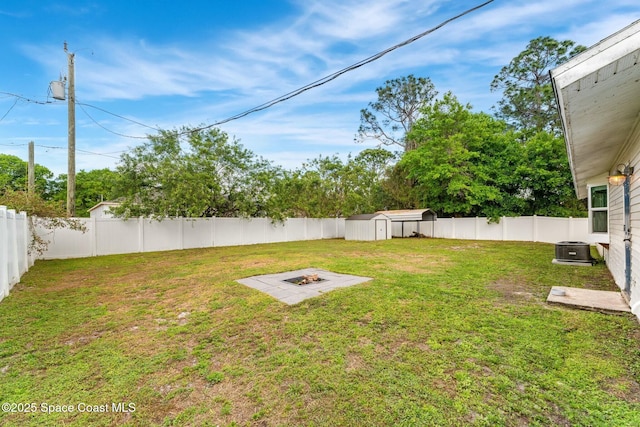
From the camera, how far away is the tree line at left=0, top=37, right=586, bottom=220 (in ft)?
37.7

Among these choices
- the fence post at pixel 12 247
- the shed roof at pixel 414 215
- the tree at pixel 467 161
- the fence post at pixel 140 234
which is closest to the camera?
the fence post at pixel 12 247

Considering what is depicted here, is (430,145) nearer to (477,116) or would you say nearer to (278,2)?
(477,116)

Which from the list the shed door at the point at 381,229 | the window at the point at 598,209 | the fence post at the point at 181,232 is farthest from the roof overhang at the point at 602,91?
the fence post at the point at 181,232

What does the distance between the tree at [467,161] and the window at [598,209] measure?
8.02 meters

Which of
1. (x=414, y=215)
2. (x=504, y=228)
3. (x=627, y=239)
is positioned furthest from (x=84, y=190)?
(x=627, y=239)

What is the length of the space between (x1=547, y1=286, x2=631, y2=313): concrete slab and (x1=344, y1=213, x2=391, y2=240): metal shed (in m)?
11.8

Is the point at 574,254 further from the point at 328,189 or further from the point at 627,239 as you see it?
the point at 328,189

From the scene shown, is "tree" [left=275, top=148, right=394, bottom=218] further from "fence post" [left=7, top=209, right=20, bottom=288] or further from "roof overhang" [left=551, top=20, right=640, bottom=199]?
"roof overhang" [left=551, top=20, right=640, bottom=199]

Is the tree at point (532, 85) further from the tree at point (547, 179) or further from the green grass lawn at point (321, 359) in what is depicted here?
the green grass lawn at point (321, 359)

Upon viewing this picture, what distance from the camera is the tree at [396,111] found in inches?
958

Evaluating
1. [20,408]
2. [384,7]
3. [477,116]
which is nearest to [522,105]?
[477,116]

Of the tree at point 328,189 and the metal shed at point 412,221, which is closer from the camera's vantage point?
the tree at point 328,189

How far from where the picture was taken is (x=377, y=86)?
2541cm

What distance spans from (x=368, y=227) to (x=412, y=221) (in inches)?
157
